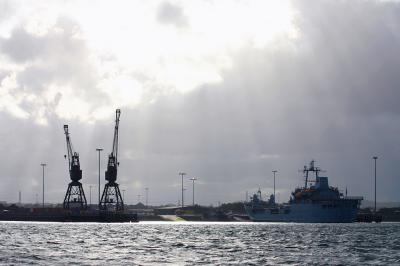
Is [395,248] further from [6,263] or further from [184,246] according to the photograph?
[6,263]

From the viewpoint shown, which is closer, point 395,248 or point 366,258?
point 366,258

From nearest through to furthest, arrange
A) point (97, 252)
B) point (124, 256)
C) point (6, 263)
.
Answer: point (6, 263) < point (124, 256) < point (97, 252)

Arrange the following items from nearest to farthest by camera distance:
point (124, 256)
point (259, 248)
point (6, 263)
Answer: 1. point (6, 263)
2. point (124, 256)
3. point (259, 248)

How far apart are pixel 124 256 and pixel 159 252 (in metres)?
8.50

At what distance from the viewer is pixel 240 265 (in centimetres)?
7862

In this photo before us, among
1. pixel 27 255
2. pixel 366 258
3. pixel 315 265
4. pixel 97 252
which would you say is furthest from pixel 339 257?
pixel 27 255

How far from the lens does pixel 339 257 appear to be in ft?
300

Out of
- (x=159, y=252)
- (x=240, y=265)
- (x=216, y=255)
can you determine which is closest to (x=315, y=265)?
(x=240, y=265)

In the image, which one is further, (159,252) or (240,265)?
(159,252)

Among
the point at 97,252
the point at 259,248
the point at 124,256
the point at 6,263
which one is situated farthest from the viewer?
the point at 259,248

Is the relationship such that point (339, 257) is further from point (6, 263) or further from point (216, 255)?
point (6, 263)

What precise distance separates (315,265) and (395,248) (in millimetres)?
32392

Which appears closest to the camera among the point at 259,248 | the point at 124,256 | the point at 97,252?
the point at 124,256

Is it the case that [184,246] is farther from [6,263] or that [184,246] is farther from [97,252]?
[6,263]
